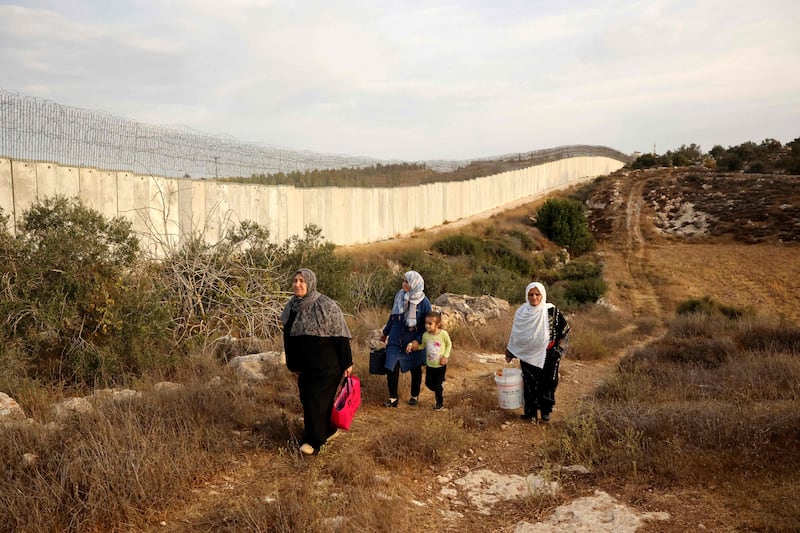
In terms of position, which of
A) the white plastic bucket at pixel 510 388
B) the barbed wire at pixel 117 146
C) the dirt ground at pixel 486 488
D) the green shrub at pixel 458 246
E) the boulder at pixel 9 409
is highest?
the barbed wire at pixel 117 146

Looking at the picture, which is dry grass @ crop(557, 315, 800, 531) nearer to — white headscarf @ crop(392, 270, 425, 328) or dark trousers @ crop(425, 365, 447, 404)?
dark trousers @ crop(425, 365, 447, 404)

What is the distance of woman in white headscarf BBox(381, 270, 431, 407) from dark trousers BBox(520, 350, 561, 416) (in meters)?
1.16

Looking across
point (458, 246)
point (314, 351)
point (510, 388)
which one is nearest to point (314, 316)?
point (314, 351)

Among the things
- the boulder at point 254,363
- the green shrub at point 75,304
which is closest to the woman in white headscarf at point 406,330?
the boulder at point 254,363

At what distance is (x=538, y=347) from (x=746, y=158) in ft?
144

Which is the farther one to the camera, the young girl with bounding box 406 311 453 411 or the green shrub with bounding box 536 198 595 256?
the green shrub with bounding box 536 198 595 256

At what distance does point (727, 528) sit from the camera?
3.76 meters

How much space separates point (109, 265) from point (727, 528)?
7.31m

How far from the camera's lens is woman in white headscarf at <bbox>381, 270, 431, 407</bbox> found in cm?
649

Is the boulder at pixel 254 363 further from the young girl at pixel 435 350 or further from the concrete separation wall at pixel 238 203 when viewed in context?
the concrete separation wall at pixel 238 203

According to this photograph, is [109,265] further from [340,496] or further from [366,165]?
[366,165]

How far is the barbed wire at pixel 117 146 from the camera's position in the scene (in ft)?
36.4

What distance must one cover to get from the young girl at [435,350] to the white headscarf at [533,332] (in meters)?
0.77

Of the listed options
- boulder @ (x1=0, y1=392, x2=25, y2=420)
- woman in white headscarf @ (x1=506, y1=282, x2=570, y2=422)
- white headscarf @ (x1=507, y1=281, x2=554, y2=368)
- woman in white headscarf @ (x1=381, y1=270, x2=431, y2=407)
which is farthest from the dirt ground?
boulder @ (x1=0, y1=392, x2=25, y2=420)
